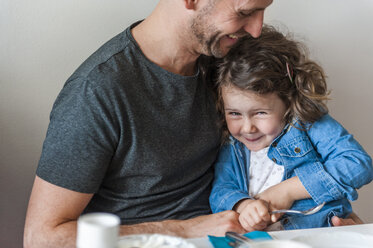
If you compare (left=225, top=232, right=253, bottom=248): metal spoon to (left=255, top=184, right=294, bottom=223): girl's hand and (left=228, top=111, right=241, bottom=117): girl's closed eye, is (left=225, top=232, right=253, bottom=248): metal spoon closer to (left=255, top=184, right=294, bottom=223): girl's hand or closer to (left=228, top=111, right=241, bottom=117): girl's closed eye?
(left=255, top=184, right=294, bottom=223): girl's hand

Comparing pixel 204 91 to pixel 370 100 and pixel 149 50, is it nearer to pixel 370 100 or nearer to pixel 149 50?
pixel 149 50

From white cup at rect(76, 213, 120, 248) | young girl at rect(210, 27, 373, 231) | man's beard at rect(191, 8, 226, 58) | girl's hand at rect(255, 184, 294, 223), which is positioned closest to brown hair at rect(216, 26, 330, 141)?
young girl at rect(210, 27, 373, 231)

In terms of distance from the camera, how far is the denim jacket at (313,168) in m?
1.33

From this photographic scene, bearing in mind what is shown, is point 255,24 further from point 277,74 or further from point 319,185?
point 319,185

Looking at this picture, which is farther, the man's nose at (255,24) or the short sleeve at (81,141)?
the man's nose at (255,24)

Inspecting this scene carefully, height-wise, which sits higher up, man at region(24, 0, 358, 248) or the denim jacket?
man at region(24, 0, 358, 248)

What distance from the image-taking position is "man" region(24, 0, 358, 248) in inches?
44.6

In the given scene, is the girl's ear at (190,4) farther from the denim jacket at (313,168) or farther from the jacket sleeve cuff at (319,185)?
the jacket sleeve cuff at (319,185)

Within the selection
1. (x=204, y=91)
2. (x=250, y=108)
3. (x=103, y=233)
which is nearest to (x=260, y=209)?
(x=250, y=108)

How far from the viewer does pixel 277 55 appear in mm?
1464

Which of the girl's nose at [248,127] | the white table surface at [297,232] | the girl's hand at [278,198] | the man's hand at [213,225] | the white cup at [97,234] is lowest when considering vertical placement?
the girl's hand at [278,198]

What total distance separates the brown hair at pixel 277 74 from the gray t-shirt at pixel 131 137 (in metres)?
0.12

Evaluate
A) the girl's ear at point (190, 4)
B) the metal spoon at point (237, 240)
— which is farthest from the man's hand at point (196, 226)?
the girl's ear at point (190, 4)

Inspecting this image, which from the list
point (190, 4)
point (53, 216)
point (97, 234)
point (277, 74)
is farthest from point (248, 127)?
point (97, 234)
